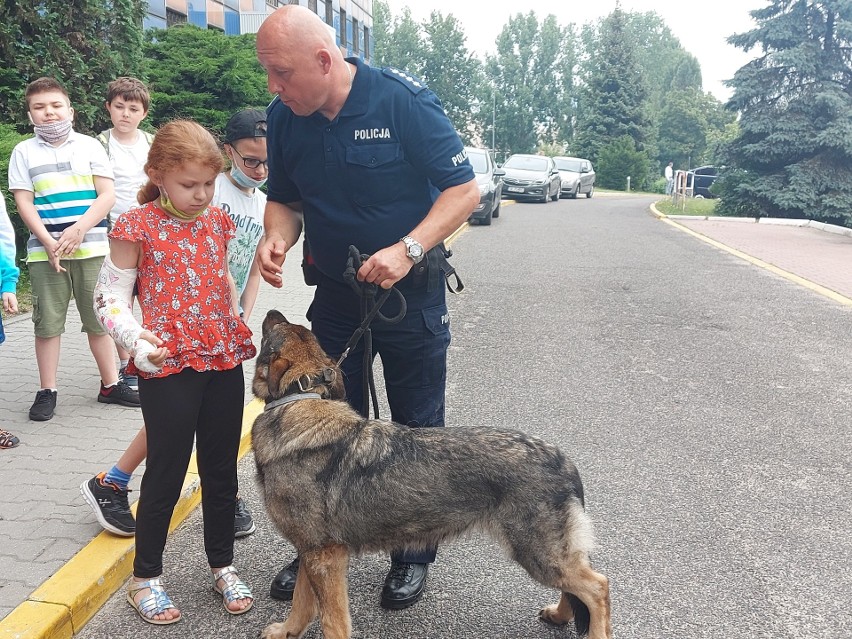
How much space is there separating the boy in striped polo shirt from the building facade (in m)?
10.0

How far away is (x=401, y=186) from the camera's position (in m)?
3.02

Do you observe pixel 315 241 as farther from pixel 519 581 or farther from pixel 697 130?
pixel 697 130

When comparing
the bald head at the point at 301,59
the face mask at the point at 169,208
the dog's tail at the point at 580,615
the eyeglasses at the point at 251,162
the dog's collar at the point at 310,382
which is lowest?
the dog's tail at the point at 580,615

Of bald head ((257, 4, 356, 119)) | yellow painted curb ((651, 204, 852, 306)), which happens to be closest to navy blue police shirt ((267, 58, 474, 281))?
bald head ((257, 4, 356, 119))

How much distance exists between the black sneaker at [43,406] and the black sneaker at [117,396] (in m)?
0.34

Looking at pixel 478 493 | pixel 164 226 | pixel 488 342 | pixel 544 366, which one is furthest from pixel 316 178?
pixel 488 342

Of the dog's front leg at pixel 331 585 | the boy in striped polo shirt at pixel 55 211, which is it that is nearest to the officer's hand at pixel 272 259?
the dog's front leg at pixel 331 585

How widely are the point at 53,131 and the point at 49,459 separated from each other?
2071mm

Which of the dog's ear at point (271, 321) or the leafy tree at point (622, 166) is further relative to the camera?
the leafy tree at point (622, 166)

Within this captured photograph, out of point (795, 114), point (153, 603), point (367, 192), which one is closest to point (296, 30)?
point (367, 192)

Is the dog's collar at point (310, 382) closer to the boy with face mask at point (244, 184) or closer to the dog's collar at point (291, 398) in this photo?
the dog's collar at point (291, 398)

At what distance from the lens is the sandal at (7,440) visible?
442cm

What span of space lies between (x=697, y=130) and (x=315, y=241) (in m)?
73.0

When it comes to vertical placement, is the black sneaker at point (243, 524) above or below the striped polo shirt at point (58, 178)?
below
